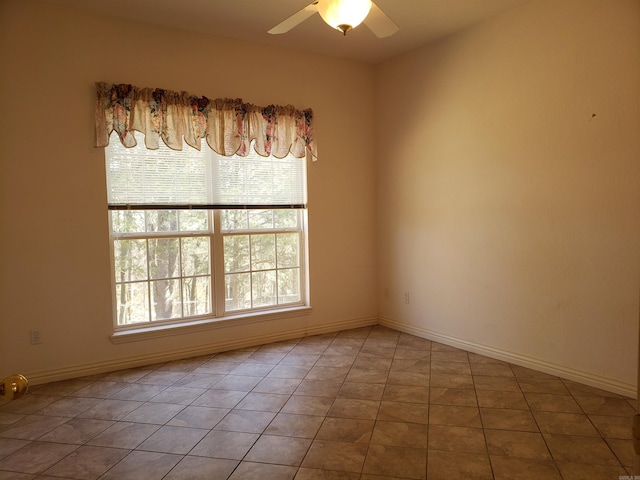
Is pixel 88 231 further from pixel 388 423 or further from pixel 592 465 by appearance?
pixel 592 465

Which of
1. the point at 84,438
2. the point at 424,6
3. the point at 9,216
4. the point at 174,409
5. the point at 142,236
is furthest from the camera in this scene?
the point at 142,236

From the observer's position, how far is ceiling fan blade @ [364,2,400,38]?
2308 mm

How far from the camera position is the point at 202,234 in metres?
3.83

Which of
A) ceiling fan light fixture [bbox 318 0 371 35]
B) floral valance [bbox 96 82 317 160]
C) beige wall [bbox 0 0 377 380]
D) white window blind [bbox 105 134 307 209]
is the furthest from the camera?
white window blind [bbox 105 134 307 209]

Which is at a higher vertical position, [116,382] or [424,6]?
[424,6]

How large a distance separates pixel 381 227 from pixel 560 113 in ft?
6.78

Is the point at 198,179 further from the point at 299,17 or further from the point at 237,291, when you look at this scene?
the point at 299,17

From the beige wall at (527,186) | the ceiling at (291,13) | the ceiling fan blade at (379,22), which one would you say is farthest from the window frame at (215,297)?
the ceiling fan blade at (379,22)

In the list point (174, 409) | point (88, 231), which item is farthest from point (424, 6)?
point (174, 409)

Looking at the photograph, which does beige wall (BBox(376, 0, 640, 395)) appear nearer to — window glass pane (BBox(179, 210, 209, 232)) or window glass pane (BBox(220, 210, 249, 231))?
window glass pane (BBox(220, 210, 249, 231))

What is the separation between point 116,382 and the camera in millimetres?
3238

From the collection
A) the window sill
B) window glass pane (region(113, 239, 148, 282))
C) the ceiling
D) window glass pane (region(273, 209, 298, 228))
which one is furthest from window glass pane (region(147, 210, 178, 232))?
the ceiling

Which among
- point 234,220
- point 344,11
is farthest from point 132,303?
point 344,11

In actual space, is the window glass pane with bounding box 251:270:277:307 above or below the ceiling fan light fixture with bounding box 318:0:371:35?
below
